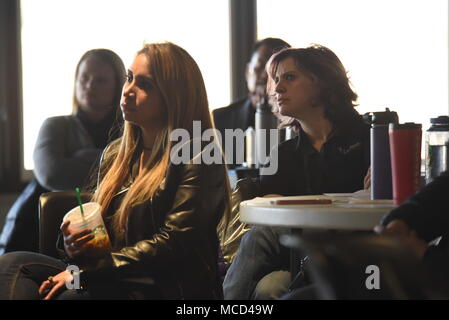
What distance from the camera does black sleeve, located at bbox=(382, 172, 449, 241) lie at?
1.60m

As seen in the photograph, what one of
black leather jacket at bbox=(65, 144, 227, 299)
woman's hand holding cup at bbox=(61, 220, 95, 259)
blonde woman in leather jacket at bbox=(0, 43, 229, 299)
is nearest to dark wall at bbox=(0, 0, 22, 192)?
blonde woman in leather jacket at bbox=(0, 43, 229, 299)

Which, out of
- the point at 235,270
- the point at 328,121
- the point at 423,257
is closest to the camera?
the point at 423,257

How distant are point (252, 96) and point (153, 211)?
2.50 meters

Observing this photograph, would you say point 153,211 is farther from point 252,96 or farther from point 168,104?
point 252,96

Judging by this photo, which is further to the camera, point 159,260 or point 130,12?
point 130,12

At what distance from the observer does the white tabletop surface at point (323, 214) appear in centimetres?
176

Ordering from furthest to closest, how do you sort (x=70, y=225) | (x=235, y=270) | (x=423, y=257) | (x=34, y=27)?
(x=34, y=27) → (x=235, y=270) → (x=70, y=225) → (x=423, y=257)

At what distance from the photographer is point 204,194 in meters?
2.10

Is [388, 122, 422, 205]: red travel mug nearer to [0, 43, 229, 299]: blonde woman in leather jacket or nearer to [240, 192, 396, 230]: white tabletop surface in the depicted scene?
[240, 192, 396, 230]: white tabletop surface

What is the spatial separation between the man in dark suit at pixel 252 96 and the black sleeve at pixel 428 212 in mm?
2784
